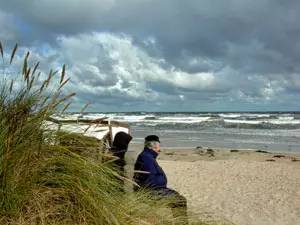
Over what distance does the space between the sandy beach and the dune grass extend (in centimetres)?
106

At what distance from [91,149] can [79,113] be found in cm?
31

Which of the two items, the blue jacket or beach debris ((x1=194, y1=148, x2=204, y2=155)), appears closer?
the blue jacket

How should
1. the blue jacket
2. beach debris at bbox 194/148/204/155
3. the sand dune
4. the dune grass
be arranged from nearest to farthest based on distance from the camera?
1. the dune grass
2. the blue jacket
3. the sand dune
4. beach debris at bbox 194/148/204/155

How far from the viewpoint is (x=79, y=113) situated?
2822 millimetres

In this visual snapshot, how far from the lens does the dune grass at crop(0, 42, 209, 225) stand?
2.27 m

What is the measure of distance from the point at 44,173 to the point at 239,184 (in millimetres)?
8714

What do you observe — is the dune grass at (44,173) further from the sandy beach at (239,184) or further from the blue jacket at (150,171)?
the blue jacket at (150,171)

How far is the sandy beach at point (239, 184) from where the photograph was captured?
7.10 metres

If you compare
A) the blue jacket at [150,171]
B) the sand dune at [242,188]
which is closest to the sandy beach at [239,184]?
the sand dune at [242,188]

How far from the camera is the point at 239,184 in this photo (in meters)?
10.3

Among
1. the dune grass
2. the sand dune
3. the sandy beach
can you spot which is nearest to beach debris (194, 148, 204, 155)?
the sandy beach

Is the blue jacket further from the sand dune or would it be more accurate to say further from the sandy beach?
the sand dune

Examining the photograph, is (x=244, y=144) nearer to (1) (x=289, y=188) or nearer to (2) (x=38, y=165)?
(1) (x=289, y=188)

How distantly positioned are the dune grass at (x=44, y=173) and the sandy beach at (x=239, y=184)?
106 centimetres
